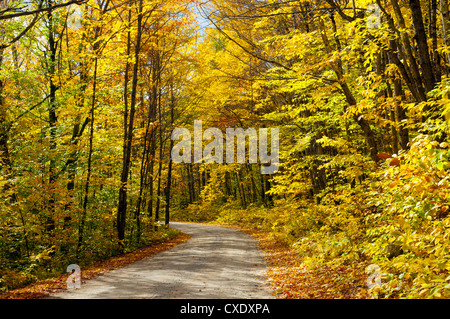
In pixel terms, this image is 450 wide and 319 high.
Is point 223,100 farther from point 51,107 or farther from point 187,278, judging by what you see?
point 187,278

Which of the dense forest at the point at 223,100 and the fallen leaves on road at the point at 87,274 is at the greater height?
the dense forest at the point at 223,100

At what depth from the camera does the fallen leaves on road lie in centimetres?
674

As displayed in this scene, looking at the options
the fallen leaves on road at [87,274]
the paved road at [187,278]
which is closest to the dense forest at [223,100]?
the fallen leaves on road at [87,274]

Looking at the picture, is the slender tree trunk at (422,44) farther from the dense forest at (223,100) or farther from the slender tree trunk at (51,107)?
the slender tree trunk at (51,107)

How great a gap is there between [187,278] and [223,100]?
43.6 ft

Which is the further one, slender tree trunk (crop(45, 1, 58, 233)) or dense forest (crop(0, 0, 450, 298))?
slender tree trunk (crop(45, 1, 58, 233))

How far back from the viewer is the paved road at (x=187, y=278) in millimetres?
6172

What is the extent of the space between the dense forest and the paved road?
1764 mm

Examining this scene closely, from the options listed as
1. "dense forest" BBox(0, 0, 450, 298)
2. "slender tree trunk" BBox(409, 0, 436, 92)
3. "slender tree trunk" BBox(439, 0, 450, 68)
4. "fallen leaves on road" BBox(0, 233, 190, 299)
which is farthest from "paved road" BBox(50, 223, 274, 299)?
"slender tree trunk" BBox(439, 0, 450, 68)

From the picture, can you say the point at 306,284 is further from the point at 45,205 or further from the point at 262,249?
the point at 45,205

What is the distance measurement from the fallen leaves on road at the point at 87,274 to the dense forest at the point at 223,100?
0.52 metres

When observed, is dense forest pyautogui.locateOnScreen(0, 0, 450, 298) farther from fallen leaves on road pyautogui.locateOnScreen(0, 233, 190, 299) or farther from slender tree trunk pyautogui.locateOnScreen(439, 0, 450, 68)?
fallen leaves on road pyautogui.locateOnScreen(0, 233, 190, 299)

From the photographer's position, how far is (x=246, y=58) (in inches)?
667

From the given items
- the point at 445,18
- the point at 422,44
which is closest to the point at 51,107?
the point at 422,44
